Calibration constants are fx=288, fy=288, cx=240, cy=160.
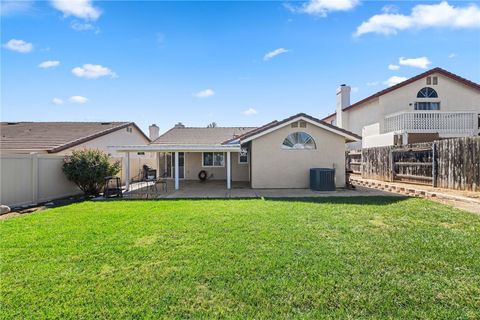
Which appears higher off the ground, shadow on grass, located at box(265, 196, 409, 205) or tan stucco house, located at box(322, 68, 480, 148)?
tan stucco house, located at box(322, 68, 480, 148)

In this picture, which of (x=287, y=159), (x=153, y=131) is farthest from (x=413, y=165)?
(x=153, y=131)

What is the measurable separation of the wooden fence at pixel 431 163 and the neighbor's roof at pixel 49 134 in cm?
1825

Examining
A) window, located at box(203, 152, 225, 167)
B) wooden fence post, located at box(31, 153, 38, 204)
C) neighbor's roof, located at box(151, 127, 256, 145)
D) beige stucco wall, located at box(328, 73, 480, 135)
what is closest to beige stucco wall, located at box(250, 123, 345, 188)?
window, located at box(203, 152, 225, 167)

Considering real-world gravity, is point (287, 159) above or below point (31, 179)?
above

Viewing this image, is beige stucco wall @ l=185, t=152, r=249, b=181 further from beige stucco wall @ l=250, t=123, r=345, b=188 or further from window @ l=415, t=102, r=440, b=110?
window @ l=415, t=102, r=440, b=110

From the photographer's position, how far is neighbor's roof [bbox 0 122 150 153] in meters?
16.5

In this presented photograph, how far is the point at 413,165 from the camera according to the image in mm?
15359

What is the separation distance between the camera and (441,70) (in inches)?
884

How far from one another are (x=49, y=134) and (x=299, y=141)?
629 inches

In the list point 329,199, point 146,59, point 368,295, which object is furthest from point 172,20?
point 368,295

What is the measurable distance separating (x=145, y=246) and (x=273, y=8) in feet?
38.1

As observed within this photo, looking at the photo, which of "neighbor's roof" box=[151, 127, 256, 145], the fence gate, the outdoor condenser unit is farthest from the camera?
"neighbor's roof" box=[151, 127, 256, 145]

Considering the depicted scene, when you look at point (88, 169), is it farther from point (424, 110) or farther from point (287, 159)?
point (424, 110)

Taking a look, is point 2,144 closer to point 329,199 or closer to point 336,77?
point 329,199
